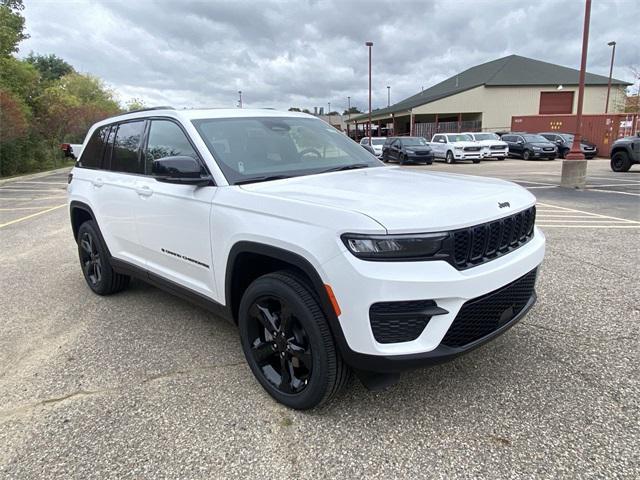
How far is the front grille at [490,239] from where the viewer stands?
2.42 meters

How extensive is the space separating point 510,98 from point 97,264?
45.7 metres

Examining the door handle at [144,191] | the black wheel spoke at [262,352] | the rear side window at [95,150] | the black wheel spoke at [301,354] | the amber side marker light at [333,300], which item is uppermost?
the rear side window at [95,150]

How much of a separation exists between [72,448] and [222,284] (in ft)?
3.98

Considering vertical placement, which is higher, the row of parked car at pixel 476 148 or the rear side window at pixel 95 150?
the rear side window at pixel 95 150

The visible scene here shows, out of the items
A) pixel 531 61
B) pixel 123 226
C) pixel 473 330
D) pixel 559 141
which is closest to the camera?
pixel 473 330

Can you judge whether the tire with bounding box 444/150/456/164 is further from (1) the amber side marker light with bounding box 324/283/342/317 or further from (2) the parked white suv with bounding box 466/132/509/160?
(1) the amber side marker light with bounding box 324/283/342/317

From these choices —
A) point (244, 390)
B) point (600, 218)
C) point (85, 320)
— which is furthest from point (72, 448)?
point (600, 218)

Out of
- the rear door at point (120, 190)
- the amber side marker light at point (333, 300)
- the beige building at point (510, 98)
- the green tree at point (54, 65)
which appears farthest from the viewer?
the green tree at point (54, 65)

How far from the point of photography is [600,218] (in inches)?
347

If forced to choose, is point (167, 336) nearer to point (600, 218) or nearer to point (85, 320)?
point (85, 320)

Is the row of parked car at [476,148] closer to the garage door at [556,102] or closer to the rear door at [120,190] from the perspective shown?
the garage door at [556,102]

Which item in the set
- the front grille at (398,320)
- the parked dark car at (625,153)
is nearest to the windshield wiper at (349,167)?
the front grille at (398,320)

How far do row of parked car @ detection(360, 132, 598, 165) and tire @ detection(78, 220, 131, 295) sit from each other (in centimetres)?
2161

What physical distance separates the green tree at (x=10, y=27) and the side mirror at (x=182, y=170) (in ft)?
94.3
